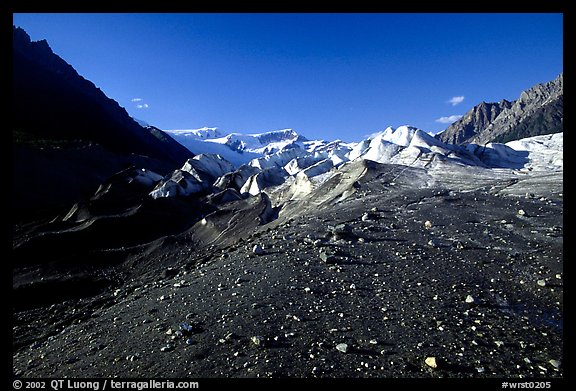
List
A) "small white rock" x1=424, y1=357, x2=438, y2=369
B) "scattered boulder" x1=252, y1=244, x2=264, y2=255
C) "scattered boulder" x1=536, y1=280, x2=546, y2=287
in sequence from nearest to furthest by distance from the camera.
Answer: "small white rock" x1=424, y1=357, x2=438, y2=369 → "scattered boulder" x1=536, y1=280, x2=546, y2=287 → "scattered boulder" x1=252, y1=244, x2=264, y2=255

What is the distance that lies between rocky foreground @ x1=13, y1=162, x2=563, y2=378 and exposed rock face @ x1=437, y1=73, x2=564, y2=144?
151171 millimetres

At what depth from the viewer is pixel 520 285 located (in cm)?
757

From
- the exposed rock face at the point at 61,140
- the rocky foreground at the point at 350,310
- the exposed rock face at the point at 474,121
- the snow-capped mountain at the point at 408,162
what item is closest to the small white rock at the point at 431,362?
the rocky foreground at the point at 350,310

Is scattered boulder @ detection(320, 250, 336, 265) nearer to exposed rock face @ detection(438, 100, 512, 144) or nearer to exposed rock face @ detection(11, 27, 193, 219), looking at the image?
exposed rock face @ detection(11, 27, 193, 219)

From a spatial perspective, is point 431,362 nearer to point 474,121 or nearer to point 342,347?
point 342,347

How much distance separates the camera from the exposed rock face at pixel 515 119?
142 meters

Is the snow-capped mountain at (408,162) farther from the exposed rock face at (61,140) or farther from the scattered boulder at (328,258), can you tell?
the scattered boulder at (328,258)

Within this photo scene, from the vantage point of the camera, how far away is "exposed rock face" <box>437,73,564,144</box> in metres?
142

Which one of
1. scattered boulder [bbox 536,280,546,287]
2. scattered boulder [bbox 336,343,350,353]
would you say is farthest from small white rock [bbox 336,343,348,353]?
scattered boulder [bbox 536,280,546,287]

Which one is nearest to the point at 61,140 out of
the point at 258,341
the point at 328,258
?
the point at 328,258

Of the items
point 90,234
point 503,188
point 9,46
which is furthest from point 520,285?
point 90,234

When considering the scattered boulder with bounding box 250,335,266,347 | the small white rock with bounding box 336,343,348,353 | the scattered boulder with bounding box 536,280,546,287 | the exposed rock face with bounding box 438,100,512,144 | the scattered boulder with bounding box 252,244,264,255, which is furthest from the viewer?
the exposed rock face with bounding box 438,100,512,144
